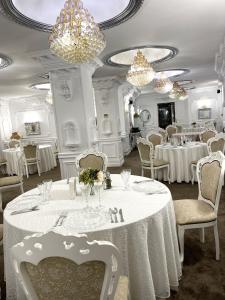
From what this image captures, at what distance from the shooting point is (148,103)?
15.2 meters

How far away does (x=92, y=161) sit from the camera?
11.8 ft

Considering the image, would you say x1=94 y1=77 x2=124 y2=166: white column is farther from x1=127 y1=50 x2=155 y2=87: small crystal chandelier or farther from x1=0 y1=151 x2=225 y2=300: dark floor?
x1=0 y1=151 x2=225 y2=300: dark floor

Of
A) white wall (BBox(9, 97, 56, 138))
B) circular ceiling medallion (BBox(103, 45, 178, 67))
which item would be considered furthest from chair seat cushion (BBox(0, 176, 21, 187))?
white wall (BBox(9, 97, 56, 138))

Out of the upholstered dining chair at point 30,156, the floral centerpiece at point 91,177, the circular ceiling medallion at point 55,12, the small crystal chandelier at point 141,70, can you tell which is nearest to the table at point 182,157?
the small crystal chandelier at point 141,70

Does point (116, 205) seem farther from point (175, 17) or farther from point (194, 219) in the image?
point (175, 17)

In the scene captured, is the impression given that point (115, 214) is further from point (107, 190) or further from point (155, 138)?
point (155, 138)

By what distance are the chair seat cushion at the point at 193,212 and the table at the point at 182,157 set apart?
8.72 feet

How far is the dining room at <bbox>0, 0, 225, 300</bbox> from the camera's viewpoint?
46.7 inches

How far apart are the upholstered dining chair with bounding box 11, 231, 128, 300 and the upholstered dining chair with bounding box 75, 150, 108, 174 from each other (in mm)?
2367

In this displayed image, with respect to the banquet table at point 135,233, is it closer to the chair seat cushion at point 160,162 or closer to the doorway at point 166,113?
the chair seat cushion at point 160,162

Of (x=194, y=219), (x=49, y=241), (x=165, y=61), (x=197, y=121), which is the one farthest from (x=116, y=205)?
(x=197, y=121)

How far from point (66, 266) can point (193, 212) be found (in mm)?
1697

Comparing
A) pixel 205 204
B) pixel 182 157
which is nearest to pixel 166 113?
pixel 182 157

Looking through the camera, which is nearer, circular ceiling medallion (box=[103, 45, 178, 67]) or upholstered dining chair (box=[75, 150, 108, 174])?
upholstered dining chair (box=[75, 150, 108, 174])
